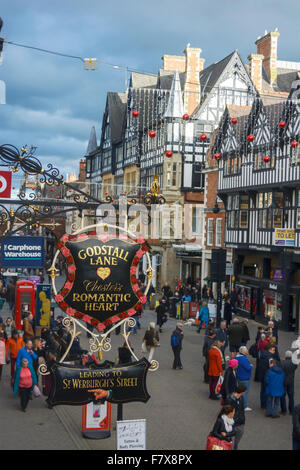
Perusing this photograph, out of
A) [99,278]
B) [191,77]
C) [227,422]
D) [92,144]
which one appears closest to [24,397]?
[99,278]

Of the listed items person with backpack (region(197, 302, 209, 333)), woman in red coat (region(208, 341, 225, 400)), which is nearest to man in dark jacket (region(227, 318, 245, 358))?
woman in red coat (region(208, 341, 225, 400))

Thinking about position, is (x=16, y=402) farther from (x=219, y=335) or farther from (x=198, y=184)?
(x=198, y=184)

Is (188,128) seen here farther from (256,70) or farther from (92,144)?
(92,144)

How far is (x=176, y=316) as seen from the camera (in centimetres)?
2888

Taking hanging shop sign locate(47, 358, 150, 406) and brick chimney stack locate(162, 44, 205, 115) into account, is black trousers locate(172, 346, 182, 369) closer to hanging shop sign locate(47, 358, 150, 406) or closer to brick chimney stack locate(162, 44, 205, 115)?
hanging shop sign locate(47, 358, 150, 406)

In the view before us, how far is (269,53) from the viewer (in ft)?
147

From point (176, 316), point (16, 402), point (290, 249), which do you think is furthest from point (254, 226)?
point (16, 402)

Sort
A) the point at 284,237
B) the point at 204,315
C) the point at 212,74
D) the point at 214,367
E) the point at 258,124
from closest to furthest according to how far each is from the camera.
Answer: the point at 214,367
the point at 204,315
the point at 284,237
the point at 258,124
the point at 212,74

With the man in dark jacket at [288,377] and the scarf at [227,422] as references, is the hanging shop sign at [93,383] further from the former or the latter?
the man in dark jacket at [288,377]

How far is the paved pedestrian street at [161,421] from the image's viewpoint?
10594mm

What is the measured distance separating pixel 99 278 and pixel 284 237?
17834 millimetres

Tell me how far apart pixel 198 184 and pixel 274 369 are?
28.7m

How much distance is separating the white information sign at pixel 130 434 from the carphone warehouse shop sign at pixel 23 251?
781 centimetres

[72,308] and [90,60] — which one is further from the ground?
[90,60]
